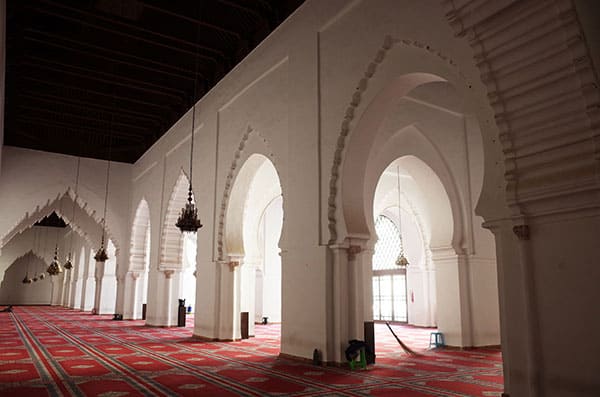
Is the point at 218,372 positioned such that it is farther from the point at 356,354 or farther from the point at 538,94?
the point at 538,94

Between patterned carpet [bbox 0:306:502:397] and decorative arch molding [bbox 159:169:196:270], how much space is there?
338 centimetres

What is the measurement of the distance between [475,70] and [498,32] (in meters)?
0.54

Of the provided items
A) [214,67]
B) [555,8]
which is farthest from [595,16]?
[214,67]

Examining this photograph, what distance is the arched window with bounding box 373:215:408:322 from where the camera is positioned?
1438 cm

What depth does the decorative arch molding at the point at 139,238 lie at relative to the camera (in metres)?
14.1

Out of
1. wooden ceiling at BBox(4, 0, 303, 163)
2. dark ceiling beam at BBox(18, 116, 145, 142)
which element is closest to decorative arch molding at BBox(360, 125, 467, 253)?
wooden ceiling at BBox(4, 0, 303, 163)

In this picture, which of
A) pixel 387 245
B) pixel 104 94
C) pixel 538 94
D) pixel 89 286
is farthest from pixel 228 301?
pixel 89 286

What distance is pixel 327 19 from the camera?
6.36m

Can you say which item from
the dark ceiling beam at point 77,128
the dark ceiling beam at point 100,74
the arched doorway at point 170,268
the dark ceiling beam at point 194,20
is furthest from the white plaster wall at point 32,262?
the dark ceiling beam at point 194,20

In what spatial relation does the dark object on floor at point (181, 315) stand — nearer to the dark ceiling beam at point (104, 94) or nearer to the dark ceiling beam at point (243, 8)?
the dark ceiling beam at point (104, 94)

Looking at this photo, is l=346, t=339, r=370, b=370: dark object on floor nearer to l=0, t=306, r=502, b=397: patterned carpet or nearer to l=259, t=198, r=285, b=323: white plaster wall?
l=0, t=306, r=502, b=397: patterned carpet

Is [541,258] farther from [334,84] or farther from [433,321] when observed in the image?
[433,321]

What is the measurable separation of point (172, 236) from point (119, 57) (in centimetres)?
442

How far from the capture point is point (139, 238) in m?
14.3
